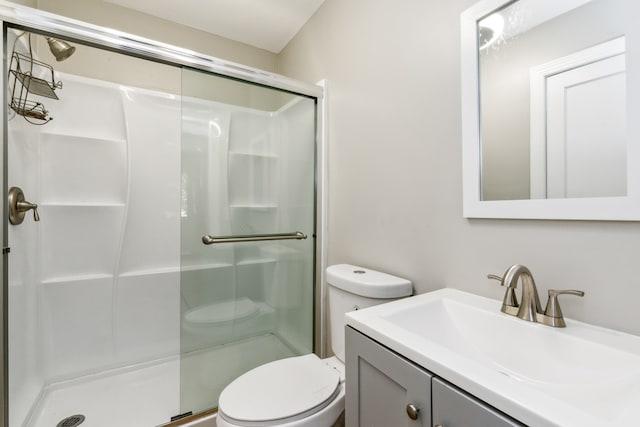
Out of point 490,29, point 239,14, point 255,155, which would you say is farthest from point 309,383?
point 239,14

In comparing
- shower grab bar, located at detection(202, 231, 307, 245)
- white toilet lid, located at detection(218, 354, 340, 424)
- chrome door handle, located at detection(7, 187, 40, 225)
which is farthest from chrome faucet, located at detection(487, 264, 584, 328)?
chrome door handle, located at detection(7, 187, 40, 225)

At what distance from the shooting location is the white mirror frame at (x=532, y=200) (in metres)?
0.65

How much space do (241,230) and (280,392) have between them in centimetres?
81

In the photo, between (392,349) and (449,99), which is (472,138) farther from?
(392,349)

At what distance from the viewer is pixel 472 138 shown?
3.13 ft

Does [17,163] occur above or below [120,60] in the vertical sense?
below

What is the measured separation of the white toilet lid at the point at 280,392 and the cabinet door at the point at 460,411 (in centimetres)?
59

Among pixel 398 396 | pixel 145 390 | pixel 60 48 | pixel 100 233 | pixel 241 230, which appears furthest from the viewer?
pixel 100 233

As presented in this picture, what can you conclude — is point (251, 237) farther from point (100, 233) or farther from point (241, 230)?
point (100, 233)

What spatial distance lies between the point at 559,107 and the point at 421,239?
0.59 metres

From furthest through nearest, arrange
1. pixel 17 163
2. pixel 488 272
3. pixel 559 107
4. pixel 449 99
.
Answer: pixel 17 163, pixel 449 99, pixel 488 272, pixel 559 107

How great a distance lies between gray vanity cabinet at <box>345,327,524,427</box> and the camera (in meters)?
0.51

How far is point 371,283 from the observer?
3.73ft

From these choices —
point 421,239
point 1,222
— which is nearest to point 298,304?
point 421,239
